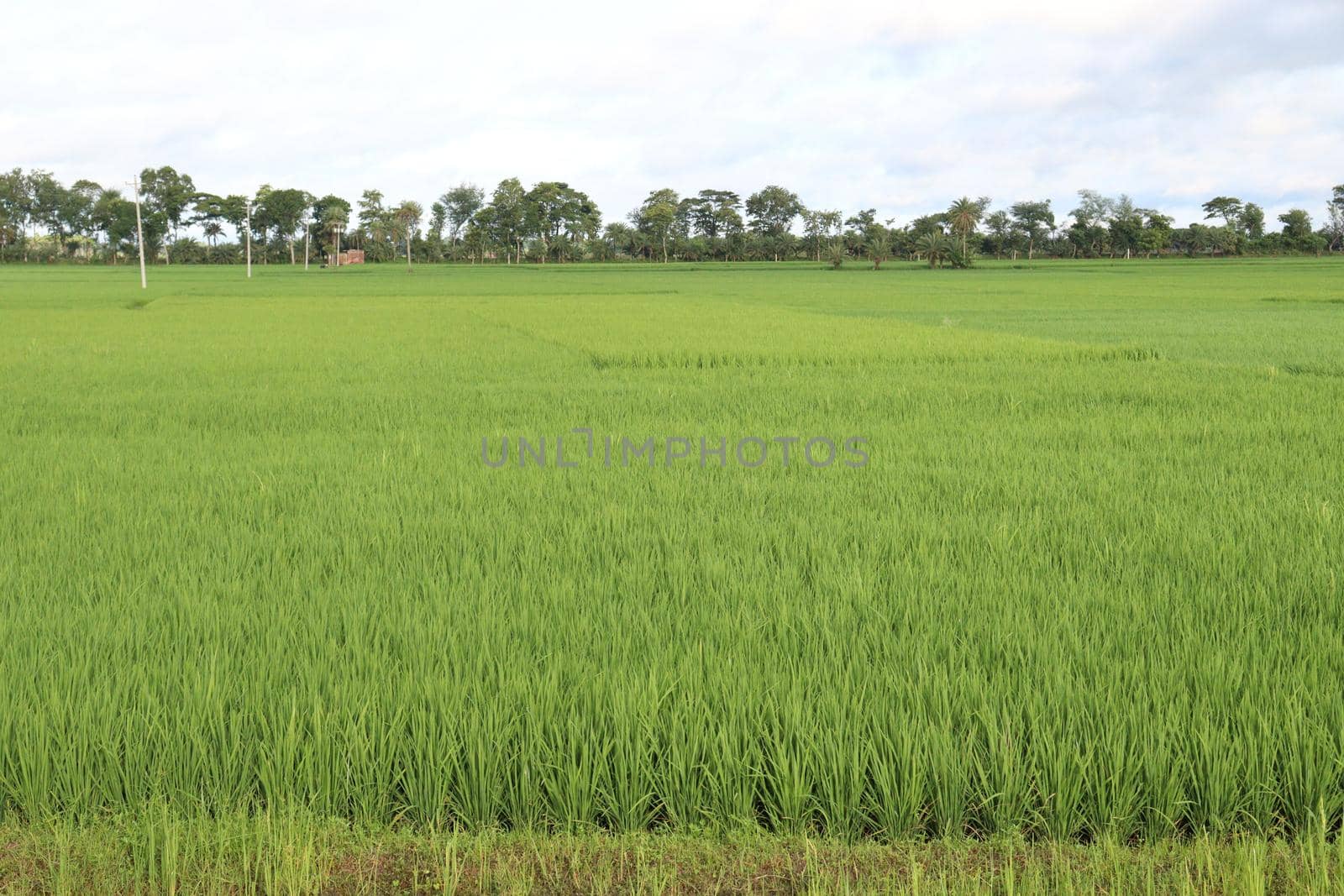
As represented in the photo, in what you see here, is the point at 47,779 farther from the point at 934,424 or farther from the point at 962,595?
the point at 934,424

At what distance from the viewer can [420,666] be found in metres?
2.84

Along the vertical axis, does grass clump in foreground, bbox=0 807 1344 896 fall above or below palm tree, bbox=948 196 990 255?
below

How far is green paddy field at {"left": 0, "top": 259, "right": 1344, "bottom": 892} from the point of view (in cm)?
217

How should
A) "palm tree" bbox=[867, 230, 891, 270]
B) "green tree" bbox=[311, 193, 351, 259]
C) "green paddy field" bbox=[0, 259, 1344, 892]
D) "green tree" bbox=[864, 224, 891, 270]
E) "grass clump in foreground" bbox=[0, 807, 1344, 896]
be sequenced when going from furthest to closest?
"green tree" bbox=[311, 193, 351, 259]
"green tree" bbox=[864, 224, 891, 270]
"palm tree" bbox=[867, 230, 891, 270]
"green paddy field" bbox=[0, 259, 1344, 892]
"grass clump in foreground" bbox=[0, 807, 1344, 896]

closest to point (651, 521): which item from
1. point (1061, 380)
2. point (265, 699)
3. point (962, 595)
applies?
point (962, 595)

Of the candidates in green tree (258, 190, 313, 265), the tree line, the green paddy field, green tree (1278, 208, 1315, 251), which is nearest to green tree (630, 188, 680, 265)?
the tree line

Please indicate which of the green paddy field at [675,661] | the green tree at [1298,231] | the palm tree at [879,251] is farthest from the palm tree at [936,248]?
the green paddy field at [675,661]

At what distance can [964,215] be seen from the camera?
93.4 metres

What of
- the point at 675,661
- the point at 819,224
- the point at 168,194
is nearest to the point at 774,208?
the point at 819,224

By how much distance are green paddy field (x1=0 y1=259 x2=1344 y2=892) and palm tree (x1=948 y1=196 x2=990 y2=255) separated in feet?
291

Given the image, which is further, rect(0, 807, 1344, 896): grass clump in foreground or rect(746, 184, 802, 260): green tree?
rect(746, 184, 802, 260): green tree

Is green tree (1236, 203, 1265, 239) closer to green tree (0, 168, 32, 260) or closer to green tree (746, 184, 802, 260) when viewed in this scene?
green tree (746, 184, 802, 260)

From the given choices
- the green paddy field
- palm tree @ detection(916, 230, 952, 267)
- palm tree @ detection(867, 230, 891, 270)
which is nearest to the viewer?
the green paddy field

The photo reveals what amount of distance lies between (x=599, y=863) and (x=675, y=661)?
2.93 ft
